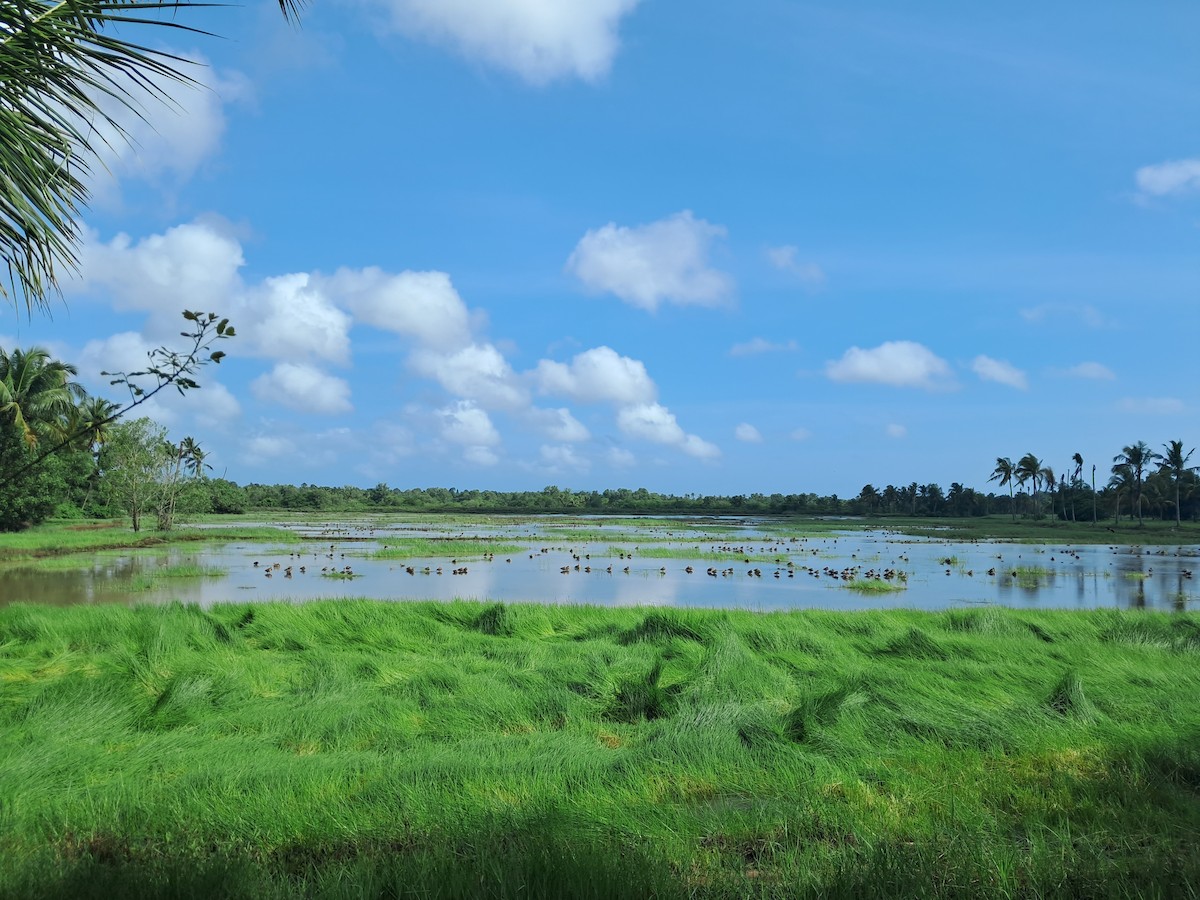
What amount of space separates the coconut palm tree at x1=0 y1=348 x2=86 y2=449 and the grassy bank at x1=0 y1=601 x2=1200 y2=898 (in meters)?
29.4

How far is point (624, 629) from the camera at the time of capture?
1064cm

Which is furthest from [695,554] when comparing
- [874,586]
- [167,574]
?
[167,574]

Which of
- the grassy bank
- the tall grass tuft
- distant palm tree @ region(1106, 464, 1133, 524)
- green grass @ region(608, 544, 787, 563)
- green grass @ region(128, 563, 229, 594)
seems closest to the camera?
the grassy bank

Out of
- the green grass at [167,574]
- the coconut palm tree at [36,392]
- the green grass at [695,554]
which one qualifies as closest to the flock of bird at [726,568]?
the green grass at [695,554]

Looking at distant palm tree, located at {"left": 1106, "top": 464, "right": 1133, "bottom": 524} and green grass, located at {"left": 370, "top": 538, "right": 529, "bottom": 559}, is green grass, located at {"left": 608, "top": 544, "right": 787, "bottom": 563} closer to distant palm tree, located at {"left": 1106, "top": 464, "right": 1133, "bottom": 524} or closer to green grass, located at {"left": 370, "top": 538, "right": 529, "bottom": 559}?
green grass, located at {"left": 370, "top": 538, "right": 529, "bottom": 559}

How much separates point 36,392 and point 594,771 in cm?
4371

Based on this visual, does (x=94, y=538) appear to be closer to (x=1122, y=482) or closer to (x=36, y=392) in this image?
(x=36, y=392)

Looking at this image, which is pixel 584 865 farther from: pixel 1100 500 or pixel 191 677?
pixel 1100 500

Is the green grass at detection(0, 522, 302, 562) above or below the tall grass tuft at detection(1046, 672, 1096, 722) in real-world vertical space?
below

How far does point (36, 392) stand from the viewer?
39.1 meters

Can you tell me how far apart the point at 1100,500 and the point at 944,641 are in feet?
252

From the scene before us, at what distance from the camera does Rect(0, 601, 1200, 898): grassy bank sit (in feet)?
10.8

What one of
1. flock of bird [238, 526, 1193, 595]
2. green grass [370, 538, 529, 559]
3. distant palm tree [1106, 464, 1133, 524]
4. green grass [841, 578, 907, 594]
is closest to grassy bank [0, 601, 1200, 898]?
green grass [841, 578, 907, 594]

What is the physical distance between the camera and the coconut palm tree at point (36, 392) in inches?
1310
